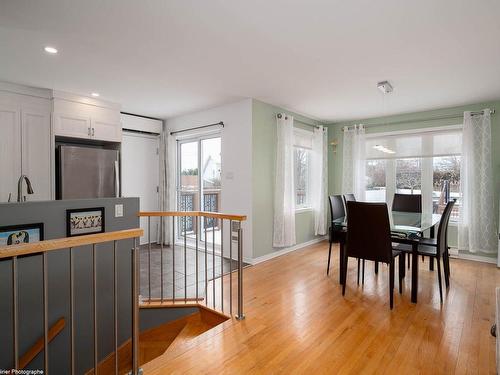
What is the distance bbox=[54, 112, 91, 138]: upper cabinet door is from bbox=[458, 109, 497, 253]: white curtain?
5603 millimetres

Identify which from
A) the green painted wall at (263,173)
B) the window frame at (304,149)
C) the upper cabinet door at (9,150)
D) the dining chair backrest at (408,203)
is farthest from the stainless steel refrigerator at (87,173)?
the dining chair backrest at (408,203)

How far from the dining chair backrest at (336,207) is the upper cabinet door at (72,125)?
357 centimetres

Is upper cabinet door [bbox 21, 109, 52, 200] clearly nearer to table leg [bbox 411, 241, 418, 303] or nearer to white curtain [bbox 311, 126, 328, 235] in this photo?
white curtain [bbox 311, 126, 328, 235]

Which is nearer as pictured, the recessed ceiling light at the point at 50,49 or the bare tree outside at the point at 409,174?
the recessed ceiling light at the point at 50,49

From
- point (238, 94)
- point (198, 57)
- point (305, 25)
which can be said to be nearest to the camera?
point (305, 25)

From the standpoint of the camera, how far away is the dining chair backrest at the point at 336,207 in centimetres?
390

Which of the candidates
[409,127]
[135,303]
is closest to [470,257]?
[409,127]

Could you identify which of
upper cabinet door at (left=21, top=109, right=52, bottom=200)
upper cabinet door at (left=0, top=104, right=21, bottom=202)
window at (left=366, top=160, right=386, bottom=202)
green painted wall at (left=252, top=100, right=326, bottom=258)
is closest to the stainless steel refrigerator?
upper cabinet door at (left=21, top=109, right=52, bottom=200)

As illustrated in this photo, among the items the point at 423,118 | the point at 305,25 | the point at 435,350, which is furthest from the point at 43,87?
the point at 423,118

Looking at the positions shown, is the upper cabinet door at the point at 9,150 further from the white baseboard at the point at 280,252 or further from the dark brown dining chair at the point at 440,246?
the dark brown dining chair at the point at 440,246

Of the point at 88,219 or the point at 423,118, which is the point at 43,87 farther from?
the point at 423,118

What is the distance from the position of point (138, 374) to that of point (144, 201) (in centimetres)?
397

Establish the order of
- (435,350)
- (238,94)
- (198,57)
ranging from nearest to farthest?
1. (435,350)
2. (198,57)
3. (238,94)

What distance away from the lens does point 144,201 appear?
538cm
